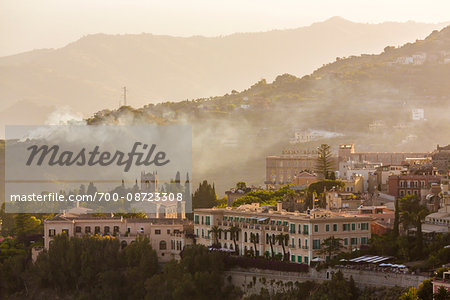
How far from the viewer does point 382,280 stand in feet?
252

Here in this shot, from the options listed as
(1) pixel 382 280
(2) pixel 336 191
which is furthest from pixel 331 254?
(2) pixel 336 191

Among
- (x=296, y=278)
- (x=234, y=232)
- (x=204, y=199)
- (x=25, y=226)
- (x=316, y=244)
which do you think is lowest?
(x=296, y=278)

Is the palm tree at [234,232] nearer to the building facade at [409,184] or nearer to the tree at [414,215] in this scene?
the tree at [414,215]

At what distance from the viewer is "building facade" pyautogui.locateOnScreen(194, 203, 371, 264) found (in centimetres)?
8631

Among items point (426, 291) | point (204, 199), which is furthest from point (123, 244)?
point (426, 291)

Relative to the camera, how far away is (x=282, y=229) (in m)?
90.4

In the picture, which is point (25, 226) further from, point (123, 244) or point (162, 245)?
point (162, 245)

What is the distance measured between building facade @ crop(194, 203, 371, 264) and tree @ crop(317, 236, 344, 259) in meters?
0.36

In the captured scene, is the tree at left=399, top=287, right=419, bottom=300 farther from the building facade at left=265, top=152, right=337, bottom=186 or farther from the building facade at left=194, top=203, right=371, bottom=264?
the building facade at left=265, top=152, right=337, bottom=186

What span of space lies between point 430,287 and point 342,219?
736 inches

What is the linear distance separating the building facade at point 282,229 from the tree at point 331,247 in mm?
359

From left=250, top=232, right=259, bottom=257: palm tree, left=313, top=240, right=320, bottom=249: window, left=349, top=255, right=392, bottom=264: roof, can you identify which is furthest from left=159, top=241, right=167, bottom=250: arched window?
left=349, top=255, right=392, bottom=264: roof

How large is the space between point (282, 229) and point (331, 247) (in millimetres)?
6774

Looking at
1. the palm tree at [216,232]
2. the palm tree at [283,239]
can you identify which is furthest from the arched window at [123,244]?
the palm tree at [283,239]
